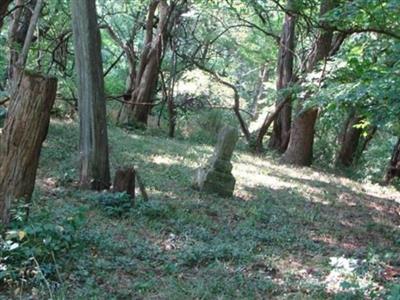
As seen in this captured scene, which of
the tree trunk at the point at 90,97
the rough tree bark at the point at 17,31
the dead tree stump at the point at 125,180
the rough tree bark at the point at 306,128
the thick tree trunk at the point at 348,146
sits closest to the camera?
the dead tree stump at the point at 125,180

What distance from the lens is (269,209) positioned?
31.6 feet

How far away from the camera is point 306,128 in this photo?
16.8m

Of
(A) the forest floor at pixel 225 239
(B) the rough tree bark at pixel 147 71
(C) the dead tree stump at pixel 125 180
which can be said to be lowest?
(A) the forest floor at pixel 225 239

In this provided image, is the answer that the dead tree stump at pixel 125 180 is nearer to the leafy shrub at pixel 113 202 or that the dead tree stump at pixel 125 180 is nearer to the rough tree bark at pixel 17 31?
the leafy shrub at pixel 113 202

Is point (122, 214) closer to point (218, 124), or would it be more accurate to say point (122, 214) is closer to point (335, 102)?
point (335, 102)

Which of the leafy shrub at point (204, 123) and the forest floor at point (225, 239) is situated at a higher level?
the leafy shrub at point (204, 123)

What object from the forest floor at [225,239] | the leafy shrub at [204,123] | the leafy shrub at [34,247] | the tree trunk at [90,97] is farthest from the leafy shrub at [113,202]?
the leafy shrub at [204,123]

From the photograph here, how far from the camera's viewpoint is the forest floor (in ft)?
17.7

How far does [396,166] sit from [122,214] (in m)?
11.3

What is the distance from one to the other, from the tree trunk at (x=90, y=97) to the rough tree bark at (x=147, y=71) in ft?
35.3

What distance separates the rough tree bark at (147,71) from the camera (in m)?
20.3

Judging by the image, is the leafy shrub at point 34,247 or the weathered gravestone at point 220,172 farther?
the weathered gravestone at point 220,172

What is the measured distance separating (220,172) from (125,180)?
8.36ft

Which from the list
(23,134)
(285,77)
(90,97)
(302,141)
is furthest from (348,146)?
(23,134)
